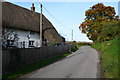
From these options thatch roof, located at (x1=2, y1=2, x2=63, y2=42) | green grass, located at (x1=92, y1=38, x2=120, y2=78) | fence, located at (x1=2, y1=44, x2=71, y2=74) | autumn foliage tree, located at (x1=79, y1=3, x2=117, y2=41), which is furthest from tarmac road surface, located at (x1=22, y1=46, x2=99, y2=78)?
autumn foliage tree, located at (x1=79, y1=3, x2=117, y2=41)

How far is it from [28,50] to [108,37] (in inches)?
863

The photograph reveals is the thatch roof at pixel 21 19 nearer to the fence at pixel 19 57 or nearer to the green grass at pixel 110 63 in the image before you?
the fence at pixel 19 57

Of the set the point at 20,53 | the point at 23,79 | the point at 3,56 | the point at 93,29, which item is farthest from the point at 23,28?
the point at 93,29

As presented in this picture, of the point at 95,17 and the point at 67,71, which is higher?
the point at 95,17

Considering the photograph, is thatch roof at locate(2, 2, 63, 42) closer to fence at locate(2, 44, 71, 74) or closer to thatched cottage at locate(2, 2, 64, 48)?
thatched cottage at locate(2, 2, 64, 48)

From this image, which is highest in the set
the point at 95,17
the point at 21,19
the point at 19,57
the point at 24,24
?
the point at 95,17

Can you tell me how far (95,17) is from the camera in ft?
154

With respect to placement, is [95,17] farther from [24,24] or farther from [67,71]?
[67,71]

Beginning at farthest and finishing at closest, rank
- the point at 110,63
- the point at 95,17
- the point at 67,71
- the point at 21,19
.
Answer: the point at 95,17
the point at 21,19
the point at 110,63
the point at 67,71

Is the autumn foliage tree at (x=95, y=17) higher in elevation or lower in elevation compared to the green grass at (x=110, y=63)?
higher

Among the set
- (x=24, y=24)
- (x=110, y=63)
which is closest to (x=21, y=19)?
(x=24, y=24)

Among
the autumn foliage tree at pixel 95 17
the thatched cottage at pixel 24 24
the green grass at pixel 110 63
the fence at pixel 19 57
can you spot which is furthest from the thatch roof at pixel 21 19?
the autumn foliage tree at pixel 95 17

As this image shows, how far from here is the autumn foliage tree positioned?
44906mm

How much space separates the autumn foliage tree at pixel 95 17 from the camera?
44906 mm
